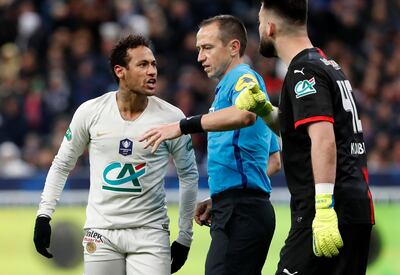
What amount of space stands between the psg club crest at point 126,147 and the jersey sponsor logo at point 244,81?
0.86 meters

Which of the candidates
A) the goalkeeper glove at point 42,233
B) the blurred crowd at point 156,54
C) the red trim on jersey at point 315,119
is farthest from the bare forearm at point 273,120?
the blurred crowd at point 156,54

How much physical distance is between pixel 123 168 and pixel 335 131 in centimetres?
184

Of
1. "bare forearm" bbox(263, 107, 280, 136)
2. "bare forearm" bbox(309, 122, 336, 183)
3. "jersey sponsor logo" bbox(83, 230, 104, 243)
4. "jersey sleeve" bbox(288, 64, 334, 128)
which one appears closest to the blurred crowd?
"jersey sponsor logo" bbox(83, 230, 104, 243)

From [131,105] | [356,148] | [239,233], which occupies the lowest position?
[239,233]

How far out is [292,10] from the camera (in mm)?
5738

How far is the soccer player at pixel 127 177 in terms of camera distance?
22.2 feet

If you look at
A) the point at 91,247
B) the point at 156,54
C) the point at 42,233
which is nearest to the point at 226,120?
the point at 91,247

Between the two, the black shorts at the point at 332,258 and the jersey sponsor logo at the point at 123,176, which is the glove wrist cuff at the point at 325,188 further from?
the jersey sponsor logo at the point at 123,176

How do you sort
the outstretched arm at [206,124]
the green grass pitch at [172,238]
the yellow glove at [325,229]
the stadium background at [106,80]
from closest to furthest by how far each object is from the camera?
the yellow glove at [325,229] < the outstretched arm at [206,124] < the green grass pitch at [172,238] < the stadium background at [106,80]

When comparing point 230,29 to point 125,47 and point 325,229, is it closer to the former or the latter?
point 125,47

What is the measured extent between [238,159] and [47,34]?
32.9 ft

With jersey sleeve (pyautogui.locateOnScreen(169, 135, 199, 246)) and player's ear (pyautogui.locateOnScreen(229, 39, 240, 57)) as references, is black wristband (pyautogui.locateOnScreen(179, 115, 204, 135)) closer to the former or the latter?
jersey sleeve (pyautogui.locateOnScreen(169, 135, 199, 246))

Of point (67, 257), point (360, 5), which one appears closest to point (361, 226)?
point (67, 257)

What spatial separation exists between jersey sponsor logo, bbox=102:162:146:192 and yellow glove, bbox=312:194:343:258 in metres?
1.81
